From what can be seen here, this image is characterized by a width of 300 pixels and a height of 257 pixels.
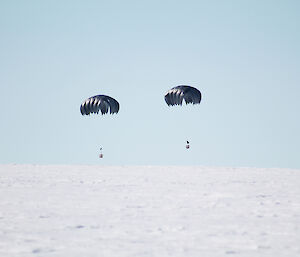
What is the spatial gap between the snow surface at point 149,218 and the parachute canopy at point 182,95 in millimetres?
17208

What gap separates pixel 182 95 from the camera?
33406 mm

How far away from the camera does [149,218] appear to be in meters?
9.66

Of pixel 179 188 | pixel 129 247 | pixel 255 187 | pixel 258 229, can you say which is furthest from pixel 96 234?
pixel 255 187

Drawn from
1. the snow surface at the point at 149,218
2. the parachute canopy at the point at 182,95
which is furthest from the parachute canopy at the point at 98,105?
the snow surface at the point at 149,218

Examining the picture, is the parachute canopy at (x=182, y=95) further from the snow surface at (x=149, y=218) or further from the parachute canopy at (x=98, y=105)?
the snow surface at (x=149, y=218)

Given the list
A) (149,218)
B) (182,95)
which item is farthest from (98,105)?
(149,218)

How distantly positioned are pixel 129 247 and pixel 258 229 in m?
3.02

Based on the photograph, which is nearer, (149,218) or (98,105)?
(149,218)

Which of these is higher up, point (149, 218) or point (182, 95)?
point (182, 95)

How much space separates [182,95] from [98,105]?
6.99 metres

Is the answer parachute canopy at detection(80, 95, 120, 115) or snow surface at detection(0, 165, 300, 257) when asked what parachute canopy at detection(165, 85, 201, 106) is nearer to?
parachute canopy at detection(80, 95, 120, 115)

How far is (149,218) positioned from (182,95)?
24351mm

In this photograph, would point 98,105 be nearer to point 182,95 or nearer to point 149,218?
point 182,95

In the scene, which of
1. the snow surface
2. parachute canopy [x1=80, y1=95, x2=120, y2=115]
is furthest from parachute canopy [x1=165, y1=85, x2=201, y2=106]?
the snow surface
